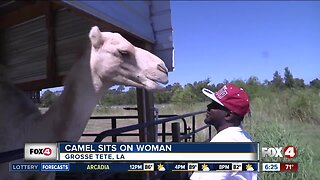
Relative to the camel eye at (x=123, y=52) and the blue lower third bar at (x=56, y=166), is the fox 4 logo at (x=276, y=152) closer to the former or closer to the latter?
the blue lower third bar at (x=56, y=166)

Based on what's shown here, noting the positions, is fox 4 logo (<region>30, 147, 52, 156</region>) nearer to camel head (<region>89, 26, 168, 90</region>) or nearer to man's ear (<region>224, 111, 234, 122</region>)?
camel head (<region>89, 26, 168, 90</region>)

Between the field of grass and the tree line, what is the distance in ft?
0.63

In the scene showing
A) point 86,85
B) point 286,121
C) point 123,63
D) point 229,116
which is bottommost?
point 286,121

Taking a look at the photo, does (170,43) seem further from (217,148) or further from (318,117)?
(318,117)

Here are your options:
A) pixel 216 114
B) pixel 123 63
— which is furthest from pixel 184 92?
pixel 216 114

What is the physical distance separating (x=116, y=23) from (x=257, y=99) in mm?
4769

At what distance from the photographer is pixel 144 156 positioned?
180 centimetres

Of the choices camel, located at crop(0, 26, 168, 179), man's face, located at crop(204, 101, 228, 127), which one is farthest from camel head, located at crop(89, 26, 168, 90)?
man's face, located at crop(204, 101, 228, 127)

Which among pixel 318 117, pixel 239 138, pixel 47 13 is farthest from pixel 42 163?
pixel 318 117

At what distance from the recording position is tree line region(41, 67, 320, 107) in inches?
130

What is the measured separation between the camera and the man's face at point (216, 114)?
1900mm

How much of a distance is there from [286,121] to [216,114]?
14.1 ft

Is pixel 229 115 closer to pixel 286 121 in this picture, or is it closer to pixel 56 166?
pixel 56 166

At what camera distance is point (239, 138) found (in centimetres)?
181
